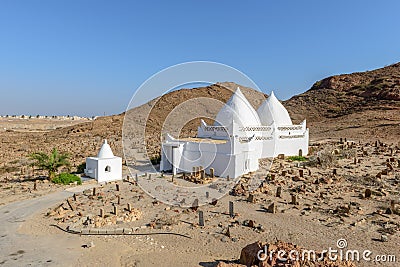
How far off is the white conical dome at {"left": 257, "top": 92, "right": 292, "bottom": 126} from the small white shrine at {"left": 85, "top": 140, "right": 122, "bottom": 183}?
12.0m

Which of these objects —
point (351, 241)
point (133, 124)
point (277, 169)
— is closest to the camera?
point (351, 241)

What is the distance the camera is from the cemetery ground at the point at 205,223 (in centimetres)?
842

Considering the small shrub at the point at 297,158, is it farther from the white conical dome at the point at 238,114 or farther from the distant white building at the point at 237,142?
the white conical dome at the point at 238,114

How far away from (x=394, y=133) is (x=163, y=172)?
108 feet

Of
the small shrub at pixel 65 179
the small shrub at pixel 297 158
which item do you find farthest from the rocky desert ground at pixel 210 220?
the small shrub at pixel 297 158

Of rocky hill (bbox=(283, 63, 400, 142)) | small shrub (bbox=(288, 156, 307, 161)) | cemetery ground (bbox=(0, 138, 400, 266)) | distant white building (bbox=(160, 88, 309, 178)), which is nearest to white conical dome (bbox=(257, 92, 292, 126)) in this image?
distant white building (bbox=(160, 88, 309, 178))

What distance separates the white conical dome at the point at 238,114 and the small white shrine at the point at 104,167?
7.90 meters

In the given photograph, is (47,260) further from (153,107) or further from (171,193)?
(153,107)

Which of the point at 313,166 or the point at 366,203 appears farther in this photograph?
the point at 313,166

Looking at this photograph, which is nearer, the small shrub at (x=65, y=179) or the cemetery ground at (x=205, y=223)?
the cemetery ground at (x=205, y=223)

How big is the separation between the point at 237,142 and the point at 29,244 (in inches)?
440

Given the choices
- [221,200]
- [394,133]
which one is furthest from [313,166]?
[394,133]

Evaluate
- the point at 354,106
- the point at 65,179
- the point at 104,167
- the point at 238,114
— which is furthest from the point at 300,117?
the point at 65,179

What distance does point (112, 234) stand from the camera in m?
9.74
